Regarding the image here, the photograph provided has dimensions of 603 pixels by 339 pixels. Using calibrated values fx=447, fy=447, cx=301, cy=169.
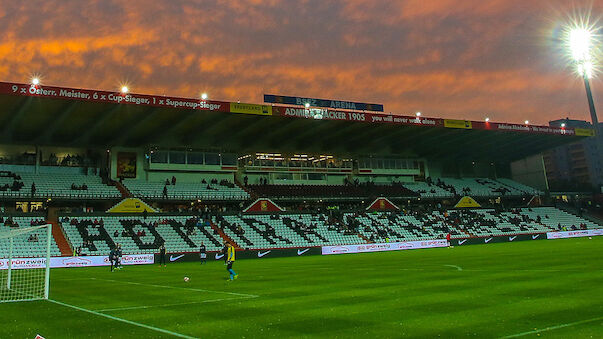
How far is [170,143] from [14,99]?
63.3 ft

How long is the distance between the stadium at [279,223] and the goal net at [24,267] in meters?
0.16

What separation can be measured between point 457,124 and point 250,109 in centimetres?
2934

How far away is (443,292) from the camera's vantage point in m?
13.3

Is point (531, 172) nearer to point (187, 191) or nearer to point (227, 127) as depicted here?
point (227, 127)

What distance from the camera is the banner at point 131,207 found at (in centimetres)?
4844

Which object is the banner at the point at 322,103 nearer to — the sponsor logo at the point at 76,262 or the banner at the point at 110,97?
the banner at the point at 110,97

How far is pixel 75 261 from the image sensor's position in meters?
35.3

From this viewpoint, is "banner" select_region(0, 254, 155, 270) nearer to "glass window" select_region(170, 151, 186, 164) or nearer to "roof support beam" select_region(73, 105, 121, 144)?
"roof support beam" select_region(73, 105, 121, 144)

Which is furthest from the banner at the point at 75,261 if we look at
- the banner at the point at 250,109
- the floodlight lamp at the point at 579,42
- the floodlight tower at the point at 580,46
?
the floodlight lamp at the point at 579,42

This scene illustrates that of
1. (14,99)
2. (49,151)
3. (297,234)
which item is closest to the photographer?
(14,99)

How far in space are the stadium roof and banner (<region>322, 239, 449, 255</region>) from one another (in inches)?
609

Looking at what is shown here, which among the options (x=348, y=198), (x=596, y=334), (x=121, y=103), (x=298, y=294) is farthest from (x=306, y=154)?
(x=596, y=334)

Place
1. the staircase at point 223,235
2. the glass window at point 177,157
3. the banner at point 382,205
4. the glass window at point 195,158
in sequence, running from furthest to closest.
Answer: the banner at point 382,205 < the glass window at point 195,158 < the glass window at point 177,157 < the staircase at point 223,235

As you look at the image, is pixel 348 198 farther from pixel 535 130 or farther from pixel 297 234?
pixel 535 130
